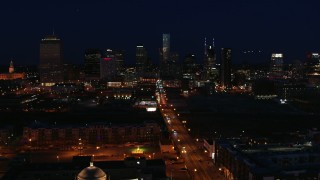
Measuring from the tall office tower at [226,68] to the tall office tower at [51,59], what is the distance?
59.1 ft

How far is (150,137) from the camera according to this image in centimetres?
1666

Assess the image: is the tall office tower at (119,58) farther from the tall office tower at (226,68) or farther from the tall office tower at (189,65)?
the tall office tower at (226,68)

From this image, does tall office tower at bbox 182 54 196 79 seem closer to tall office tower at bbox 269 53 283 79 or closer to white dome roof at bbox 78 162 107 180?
tall office tower at bbox 269 53 283 79

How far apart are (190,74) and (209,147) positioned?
48.3 meters

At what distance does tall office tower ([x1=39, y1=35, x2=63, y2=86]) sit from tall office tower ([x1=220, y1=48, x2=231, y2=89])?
18.0 metres

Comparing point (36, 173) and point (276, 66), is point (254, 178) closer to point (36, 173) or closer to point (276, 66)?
point (36, 173)

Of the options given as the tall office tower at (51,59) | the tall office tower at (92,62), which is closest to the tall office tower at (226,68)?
the tall office tower at (92,62)

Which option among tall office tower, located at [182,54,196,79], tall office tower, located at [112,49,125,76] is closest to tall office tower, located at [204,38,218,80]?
tall office tower, located at [182,54,196,79]

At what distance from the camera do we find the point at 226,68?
50.8 metres

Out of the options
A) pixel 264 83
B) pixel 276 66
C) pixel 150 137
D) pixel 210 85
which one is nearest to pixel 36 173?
pixel 150 137

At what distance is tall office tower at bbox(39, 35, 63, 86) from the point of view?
4844 centimetres

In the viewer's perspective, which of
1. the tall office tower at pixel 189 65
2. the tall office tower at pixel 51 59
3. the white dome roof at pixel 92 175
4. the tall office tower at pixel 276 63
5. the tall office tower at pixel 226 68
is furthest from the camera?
the tall office tower at pixel 276 63

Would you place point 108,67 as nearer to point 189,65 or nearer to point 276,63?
point 189,65

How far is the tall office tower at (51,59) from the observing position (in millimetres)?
48438
